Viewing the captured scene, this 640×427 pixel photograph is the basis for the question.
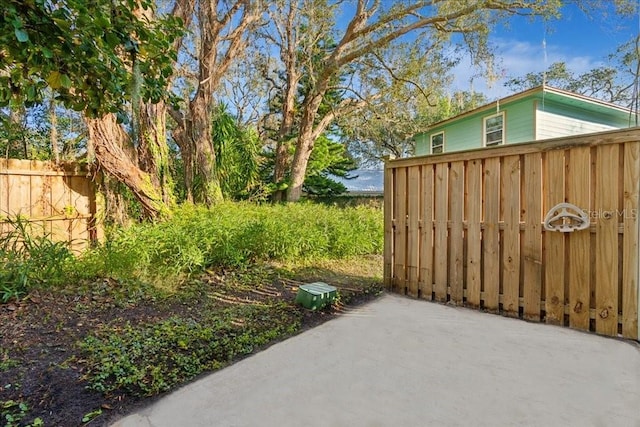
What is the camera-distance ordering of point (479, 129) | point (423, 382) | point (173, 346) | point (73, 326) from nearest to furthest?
point (423, 382) → point (173, 346) → point (73, 326) → point (479, 129)

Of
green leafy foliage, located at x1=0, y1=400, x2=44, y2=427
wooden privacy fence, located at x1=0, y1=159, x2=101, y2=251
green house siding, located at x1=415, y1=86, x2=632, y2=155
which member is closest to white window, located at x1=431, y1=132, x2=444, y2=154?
green house siding, located at x1=415, y1=86, x2=632, y2=155

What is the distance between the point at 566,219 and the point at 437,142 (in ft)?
33.5

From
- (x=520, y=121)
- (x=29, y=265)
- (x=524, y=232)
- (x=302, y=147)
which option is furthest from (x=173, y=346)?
(x=520, y=121)

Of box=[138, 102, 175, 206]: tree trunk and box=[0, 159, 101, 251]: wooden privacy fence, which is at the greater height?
box=[138, 102, 175, 206]: tree trunk

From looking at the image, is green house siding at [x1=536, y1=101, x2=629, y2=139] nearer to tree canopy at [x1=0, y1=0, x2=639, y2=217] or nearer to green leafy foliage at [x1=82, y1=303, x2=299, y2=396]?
tree canopy at [x1=0, y1=0, x2=639, y2=217]

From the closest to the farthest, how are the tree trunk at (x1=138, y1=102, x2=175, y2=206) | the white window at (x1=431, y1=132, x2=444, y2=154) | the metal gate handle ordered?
the metal gate handle < the tree trunk at (x1=138, y1=102, x2=175, y2=206) < the white window at (x1=431, y1=132, x2=444, y2=154)

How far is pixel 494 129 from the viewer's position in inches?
386

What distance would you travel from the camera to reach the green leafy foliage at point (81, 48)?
153 cm

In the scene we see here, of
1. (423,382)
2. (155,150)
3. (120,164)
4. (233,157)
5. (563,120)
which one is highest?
(563,120)

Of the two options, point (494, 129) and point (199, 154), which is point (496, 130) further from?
point (199, 154)

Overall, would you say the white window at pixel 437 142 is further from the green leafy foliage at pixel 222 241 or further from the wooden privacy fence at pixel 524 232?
the wooden privacy fence at pixel 524 232

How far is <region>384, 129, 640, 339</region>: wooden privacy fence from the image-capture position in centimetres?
249

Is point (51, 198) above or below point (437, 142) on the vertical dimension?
below

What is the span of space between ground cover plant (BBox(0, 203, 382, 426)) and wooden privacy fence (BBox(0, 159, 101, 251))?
1.26 metres
